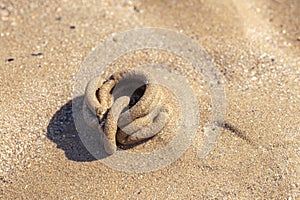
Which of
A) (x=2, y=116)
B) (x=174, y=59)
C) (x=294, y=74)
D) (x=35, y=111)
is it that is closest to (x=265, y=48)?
(x=294, y=74)

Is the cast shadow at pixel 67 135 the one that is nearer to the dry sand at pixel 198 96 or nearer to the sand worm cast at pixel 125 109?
the dry sand at pixel 198 96

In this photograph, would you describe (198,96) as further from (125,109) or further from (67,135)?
(67,135)

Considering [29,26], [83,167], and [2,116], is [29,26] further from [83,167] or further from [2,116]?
[83,167]

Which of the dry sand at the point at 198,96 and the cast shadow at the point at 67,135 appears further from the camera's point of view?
the cast shadow at the point at 67,135

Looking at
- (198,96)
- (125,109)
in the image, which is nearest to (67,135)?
(125,109)

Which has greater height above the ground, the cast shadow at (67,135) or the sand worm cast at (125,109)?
the sand worm cast at (125,109)

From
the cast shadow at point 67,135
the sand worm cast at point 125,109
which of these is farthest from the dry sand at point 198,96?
the sand worm cast at point 125,109

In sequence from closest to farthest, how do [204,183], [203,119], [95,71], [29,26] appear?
[204,183], [203,119], [95,71], [29,26]
